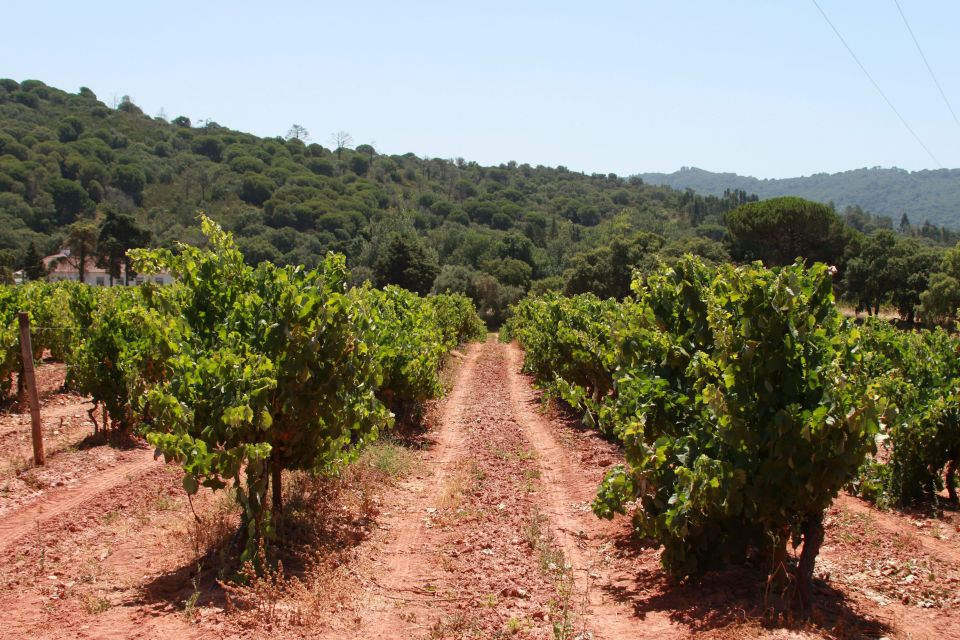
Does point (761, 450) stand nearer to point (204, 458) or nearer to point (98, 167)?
point (204, 458)

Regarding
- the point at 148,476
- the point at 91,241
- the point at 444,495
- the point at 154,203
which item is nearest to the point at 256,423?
the point at 444,495

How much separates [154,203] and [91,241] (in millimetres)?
40981

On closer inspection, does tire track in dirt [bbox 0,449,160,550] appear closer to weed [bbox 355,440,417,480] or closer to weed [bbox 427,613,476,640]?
weed [bbox 355,440,417,480]

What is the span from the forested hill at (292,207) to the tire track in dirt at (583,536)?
48435mm

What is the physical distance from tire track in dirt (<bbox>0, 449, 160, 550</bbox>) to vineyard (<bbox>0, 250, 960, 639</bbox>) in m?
0.05

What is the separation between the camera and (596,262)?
208 ft

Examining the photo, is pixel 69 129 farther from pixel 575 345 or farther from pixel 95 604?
pixel 95 604

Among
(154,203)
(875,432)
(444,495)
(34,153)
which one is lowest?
(444,495)

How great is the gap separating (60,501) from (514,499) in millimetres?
6174

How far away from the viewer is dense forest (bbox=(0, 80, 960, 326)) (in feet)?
197

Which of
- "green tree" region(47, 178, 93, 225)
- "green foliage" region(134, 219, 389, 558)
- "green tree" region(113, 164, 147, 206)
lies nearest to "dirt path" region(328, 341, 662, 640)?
"green foliage" region(134, 219, 389, 558)

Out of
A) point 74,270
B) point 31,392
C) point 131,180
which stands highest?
point 131,180

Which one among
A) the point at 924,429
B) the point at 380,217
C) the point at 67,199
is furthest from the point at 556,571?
the point at 380,217

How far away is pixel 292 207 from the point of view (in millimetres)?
101812
